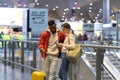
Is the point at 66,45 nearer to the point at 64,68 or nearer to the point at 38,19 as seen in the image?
the point at 64,68

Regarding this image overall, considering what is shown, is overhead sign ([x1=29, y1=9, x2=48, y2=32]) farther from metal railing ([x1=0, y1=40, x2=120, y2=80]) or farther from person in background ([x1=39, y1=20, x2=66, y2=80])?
person in background ([x1=39, y1=20, x2=66, y2=80])

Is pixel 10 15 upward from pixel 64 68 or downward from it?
upward

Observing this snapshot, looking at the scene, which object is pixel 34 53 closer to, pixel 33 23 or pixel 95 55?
pixel 95 55

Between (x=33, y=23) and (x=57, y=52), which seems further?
(x=33, y=23)

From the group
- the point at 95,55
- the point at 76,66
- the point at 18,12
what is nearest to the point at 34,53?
the point at 76,66

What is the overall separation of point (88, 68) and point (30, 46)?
4.61 meters

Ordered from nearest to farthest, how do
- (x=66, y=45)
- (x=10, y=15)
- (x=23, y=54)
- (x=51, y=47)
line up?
(x=66, y=45)
(x=51, y=47)
(x=23, y=54)
(x=10, y=15)

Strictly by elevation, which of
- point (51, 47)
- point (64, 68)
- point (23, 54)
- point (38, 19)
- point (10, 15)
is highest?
point (10, 15)

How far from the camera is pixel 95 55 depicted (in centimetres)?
714

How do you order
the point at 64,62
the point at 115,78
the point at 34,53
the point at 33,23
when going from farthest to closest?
1. the point at 33,23
2. the point at 34,53
3. the point at 64,62
4. the point at 115,78

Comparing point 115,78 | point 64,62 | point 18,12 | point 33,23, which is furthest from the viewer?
point 18,12

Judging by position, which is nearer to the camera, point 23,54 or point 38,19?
point 23,54

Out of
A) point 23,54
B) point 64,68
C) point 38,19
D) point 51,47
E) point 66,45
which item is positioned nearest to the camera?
point 66,45

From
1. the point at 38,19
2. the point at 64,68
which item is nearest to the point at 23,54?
the point at 64,68
